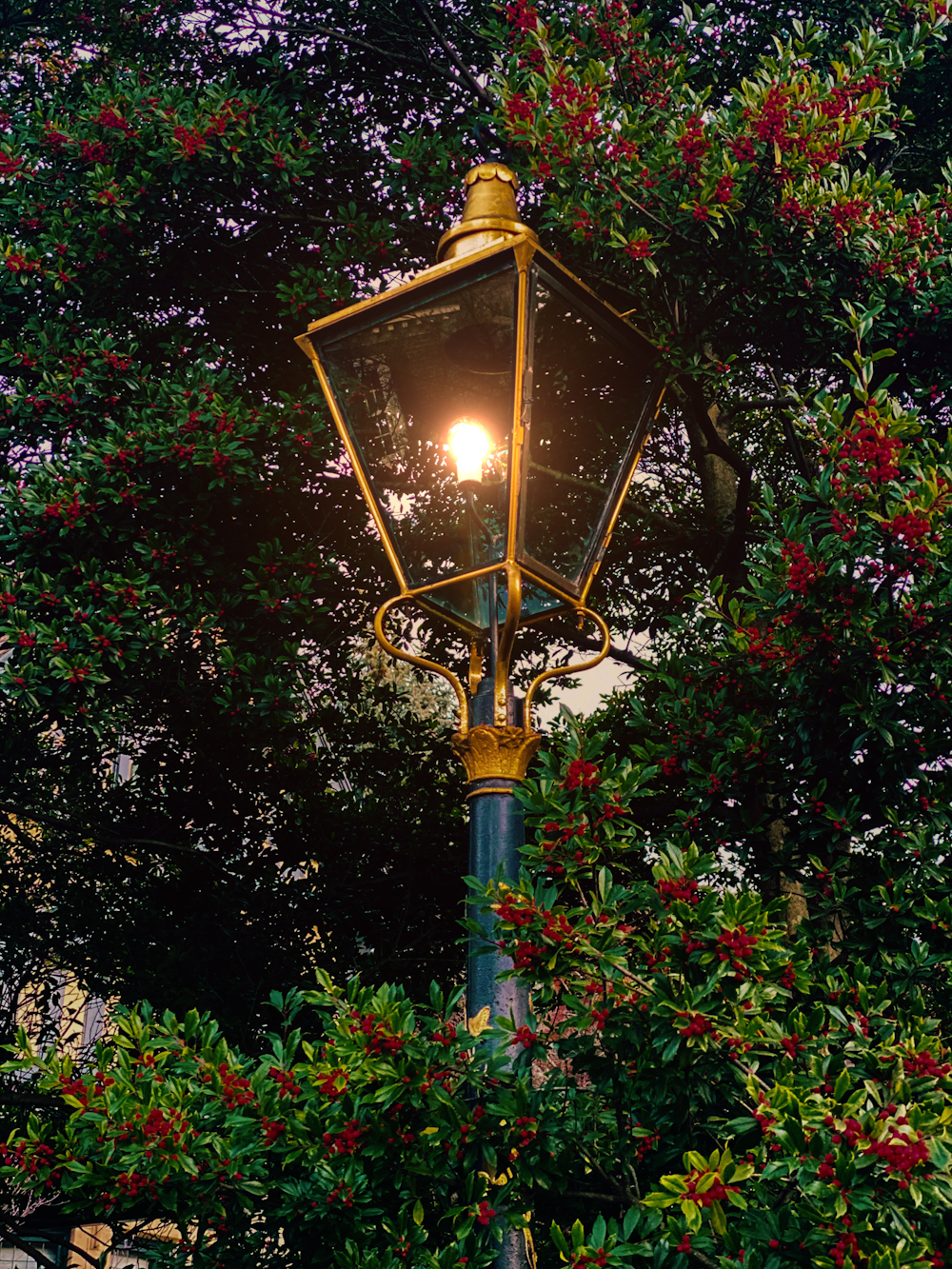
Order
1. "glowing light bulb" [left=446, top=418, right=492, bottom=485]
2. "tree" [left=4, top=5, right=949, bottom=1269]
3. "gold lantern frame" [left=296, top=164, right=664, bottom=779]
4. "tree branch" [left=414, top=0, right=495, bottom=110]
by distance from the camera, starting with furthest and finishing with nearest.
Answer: "tree branch" [left=414, top=0, right=495, bottom=110]
"glowing light bulb" [left=446, top=418, right=492, bottom=485]
"gold lantern frame" [left=296, top=164, right=664, bottom=779]
"tree" [left=4, top=5, right=949, bottom=1269]

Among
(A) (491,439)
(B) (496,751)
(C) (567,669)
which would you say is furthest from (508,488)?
(B) (496,751)

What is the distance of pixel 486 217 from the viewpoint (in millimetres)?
3402

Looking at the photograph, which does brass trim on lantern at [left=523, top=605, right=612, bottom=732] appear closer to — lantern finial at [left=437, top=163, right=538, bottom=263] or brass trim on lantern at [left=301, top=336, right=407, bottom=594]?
brass trim on lantern at [left=301, top=336, right=407, bottom=594]

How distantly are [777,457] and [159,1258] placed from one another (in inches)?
274

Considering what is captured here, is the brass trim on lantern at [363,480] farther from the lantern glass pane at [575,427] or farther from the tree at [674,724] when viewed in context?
the tree at [674,724]

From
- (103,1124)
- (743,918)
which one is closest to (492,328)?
(743,918)

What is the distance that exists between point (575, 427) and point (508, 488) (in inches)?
15.3

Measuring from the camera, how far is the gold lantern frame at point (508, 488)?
9.93ft

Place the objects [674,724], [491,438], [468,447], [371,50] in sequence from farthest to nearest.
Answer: [371,50], [674,724], [468,447], [491,438]

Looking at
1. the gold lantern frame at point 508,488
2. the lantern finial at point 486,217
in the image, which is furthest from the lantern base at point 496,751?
the lantern finial at point 486,217

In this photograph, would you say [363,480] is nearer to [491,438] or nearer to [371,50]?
[491,438]

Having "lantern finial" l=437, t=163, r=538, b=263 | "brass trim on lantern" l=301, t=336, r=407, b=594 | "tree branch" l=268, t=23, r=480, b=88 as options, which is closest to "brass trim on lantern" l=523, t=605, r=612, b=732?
"brass trim on lantern" l=301, t=336, r=407, b=594

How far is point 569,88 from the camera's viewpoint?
14.9 feet

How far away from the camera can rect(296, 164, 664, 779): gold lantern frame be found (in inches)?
119
